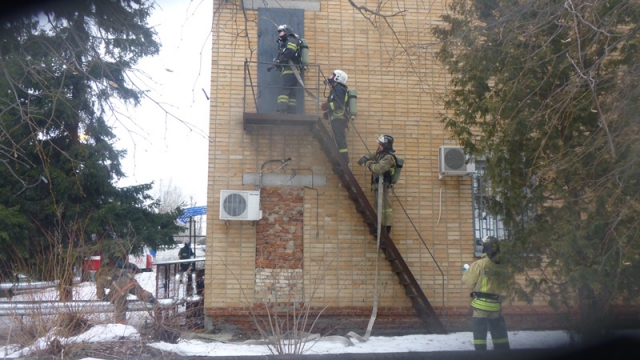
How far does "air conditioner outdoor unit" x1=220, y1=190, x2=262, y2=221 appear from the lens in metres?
9.32

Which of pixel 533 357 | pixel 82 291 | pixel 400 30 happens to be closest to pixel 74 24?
pixel 82 291

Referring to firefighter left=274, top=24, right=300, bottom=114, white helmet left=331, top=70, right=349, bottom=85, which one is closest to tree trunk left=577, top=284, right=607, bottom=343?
white helmet left=331, top=70, right=349, bottom=85

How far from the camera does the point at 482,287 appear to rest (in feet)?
25.5

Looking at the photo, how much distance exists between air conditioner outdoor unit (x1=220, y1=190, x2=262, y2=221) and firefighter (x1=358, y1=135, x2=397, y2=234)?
1880 millimetres

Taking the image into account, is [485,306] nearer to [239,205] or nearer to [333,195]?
[333,195]

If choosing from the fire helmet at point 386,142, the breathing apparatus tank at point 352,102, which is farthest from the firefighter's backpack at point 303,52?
the fire helmet at point 386,142

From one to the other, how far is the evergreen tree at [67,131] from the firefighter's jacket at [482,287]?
503 centimetres

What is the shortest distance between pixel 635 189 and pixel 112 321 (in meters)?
6.40

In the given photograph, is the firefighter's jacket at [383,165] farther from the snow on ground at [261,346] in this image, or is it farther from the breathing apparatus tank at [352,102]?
the snow on ground at [261,346]

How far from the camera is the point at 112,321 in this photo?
7375mm

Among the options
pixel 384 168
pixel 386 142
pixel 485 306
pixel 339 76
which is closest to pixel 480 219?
pixel 384 168

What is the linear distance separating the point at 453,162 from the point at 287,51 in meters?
3.43

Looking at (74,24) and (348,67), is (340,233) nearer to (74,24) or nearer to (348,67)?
(348,67)

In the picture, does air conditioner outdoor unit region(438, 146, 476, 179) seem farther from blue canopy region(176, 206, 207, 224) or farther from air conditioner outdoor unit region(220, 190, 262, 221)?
blue canopy region(176, 206, 207, 224)
